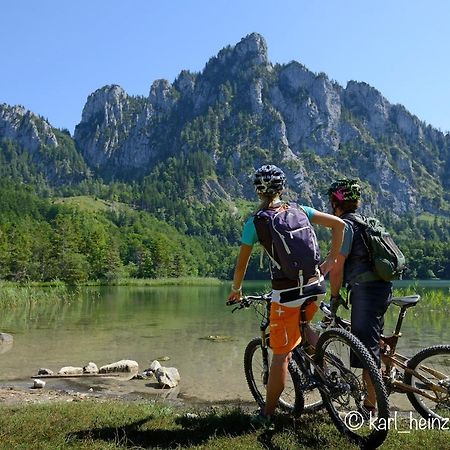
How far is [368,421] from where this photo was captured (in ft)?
16.6

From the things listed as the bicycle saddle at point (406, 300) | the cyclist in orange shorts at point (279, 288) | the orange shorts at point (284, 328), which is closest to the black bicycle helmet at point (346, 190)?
the cyclist in orange shorts at point (279, 288)

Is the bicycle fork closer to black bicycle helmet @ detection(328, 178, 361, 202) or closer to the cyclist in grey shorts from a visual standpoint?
the cyclist in grey shorts

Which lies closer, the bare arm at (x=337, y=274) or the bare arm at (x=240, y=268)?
the bare arm at (x=240, y=268)

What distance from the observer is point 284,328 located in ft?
17.4

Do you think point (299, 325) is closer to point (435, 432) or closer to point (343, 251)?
point (343, 251)

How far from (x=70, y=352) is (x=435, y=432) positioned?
13.4 m

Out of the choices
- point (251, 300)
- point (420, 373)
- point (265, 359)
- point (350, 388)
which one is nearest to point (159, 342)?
point (265, 359)

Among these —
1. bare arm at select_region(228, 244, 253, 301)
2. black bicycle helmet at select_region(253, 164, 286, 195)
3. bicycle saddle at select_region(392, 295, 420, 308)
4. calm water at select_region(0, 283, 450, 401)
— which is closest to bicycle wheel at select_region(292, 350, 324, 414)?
bare arm at select_region(228, 244, 253, 301)

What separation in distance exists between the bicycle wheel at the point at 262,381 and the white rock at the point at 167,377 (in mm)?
4119

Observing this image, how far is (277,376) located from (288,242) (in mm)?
1539

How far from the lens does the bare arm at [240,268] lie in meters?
5.39

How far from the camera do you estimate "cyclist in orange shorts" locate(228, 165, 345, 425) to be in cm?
524

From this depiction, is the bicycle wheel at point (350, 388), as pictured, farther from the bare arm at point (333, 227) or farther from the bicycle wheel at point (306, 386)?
the bare arm at point (333, 227)

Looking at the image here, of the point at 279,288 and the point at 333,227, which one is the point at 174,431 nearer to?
the point at 279,288
